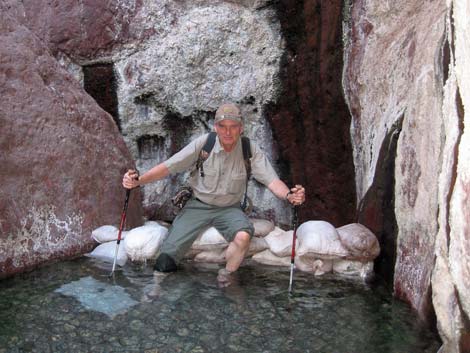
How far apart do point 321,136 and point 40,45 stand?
4.11 metres

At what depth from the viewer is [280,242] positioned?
7.22 m

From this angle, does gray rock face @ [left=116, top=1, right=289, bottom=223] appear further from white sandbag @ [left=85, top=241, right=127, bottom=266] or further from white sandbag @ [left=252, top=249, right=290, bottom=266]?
white sandbag @ [left=85, top=241, right=127, bottom=266]

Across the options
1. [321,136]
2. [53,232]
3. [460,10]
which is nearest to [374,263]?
[321,136]

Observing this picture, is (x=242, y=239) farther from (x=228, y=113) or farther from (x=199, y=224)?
(x=228, y=113)

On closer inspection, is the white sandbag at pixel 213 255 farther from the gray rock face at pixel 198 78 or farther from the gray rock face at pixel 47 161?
the gray rock face at pixel 198 78

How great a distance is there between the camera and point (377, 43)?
7363mm

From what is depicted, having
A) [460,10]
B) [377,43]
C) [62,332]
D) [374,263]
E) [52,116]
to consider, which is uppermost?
[377,43]

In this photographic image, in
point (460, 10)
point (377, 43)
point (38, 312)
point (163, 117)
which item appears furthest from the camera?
point (163, 117)

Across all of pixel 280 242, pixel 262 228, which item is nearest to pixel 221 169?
pixel 262 228

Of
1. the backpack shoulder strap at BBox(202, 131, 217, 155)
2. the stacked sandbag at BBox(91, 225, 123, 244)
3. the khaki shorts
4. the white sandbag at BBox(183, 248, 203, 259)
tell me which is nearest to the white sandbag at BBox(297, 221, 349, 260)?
the khaki shorts

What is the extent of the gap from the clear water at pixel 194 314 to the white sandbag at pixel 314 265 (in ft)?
0.40

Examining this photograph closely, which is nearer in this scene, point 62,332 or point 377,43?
point 62,332

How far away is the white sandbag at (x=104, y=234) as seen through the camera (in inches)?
288

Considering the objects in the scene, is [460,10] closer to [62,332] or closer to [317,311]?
[317,311]
